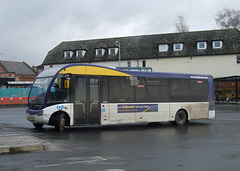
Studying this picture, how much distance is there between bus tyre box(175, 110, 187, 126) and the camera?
1798 cm

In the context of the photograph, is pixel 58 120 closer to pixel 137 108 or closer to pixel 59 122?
pixel 59 122

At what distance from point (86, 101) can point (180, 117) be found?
6.02m

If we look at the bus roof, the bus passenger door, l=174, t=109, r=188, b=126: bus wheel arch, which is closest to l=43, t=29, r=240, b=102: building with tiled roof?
l=174, t=109, r=188, b=126: bus wheel arch

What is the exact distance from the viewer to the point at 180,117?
1822cm

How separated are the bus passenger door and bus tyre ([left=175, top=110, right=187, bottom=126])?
198 inches

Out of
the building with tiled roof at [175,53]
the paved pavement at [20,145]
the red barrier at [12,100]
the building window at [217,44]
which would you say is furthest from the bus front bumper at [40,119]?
the building window at [217,44]

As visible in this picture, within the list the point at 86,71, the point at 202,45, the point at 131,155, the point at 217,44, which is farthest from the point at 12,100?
the point at 131,155

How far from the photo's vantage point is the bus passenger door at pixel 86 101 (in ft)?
48.5

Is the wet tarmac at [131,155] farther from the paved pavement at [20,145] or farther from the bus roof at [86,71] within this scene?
the bus roof at [86,71]

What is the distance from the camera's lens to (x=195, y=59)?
50281 millimetres

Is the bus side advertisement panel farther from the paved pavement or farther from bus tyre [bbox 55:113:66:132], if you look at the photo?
the paved pavement

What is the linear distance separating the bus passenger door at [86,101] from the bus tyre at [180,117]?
5021mm

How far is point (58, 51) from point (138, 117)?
48.2 m

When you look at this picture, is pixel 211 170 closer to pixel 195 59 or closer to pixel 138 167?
pixel 138 167
